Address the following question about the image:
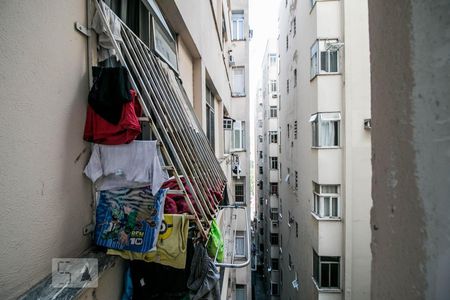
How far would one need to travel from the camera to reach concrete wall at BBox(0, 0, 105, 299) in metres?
1.25

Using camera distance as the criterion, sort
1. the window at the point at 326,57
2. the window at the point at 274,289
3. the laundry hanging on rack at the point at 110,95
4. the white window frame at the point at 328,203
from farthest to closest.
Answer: the window at the point at 274,289 < the white window frame at the point at 328,203 < the window at the point at 326,57 < the laundry hanging on rack at the point at 110,95

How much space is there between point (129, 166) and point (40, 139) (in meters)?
0.60

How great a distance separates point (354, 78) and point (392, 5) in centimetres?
846

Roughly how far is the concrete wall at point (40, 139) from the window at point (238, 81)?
15647 mm

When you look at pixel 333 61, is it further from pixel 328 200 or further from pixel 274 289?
pixel 274 289

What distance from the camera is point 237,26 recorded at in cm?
1708

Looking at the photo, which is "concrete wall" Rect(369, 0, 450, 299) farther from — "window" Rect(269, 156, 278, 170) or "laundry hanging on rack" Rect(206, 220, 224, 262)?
→ "window" Rect(269, 156, 278, 170)

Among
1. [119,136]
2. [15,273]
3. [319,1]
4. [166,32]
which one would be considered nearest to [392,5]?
[119,136]

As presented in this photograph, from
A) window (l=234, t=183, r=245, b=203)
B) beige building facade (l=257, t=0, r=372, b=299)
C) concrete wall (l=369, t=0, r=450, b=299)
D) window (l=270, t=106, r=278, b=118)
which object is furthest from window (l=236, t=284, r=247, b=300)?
window (l=270, t=106, r=278, b=118)

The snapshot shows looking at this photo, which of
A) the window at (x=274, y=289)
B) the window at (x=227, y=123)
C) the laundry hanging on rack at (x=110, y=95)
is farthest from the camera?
the window at (x=274, y=289)

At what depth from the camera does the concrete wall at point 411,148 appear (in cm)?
79

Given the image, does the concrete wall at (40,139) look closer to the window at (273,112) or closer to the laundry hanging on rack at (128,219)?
the laundry hanging on rack at (128,219)

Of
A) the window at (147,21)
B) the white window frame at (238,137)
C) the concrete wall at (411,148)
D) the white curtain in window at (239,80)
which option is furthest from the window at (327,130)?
the white curtain in window at (239,80)

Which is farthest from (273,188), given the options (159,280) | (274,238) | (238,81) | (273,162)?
(159,280)
